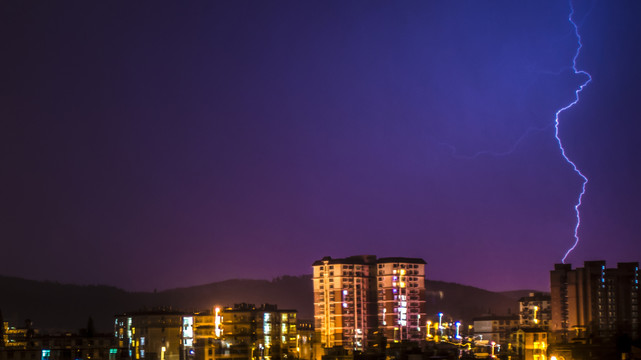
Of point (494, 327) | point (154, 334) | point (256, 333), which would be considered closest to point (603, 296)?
point (494, 327)

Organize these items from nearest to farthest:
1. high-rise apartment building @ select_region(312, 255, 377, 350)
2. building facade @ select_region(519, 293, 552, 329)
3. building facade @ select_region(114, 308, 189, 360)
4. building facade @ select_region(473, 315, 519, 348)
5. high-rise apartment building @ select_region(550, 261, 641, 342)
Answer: building facade @ select_region(114, 308, 189, 360) < high-rise apartment building @ select_region(550, 261, 641, 342) < high-rise apartment building @ select_region(312, 255, 377, 350) < building facade @ select_region(519, 293, 552, 329) < building facade @ select_region(473, 315, 519, 348)

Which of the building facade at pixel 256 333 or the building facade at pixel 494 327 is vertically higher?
the building facade at pixel 256 333

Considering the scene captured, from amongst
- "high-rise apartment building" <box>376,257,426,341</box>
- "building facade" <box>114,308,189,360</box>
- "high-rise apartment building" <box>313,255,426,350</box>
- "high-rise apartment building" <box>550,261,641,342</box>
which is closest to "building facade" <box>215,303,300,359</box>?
"building facade" <box>114,308,189,360</box>

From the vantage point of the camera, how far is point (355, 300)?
152 ft

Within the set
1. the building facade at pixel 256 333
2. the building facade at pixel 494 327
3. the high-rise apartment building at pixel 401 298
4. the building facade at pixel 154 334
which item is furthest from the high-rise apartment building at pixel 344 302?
the building facade at pixel 154 334

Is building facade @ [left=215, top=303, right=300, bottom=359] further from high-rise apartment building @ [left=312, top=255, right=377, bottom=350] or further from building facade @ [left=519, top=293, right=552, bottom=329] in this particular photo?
building facade @ [left=519, top=293, right=552, bottom=329]

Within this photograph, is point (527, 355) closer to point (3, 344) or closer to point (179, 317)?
point (179, 317)

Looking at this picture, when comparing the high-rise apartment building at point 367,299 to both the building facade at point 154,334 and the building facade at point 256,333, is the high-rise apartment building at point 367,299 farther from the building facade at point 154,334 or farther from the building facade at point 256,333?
the building facade at point 154,334

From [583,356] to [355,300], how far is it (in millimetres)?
18373

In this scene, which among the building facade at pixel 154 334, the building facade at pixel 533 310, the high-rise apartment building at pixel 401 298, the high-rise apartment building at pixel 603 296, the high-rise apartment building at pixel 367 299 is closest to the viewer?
the building facade at pixel 154 334

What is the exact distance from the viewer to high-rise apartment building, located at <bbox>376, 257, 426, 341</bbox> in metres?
46.7

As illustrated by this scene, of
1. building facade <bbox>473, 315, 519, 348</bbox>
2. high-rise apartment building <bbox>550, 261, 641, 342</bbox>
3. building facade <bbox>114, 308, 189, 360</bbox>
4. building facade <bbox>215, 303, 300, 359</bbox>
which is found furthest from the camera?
building facade <bbox>473, 315, 519, 348</bbox>

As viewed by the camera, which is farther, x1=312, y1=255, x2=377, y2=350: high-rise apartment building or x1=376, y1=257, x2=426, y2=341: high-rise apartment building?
x1=376, y1=257, x2=426, y2=341: high-rise apartment building

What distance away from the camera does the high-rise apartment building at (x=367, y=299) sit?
4597 centimetres
